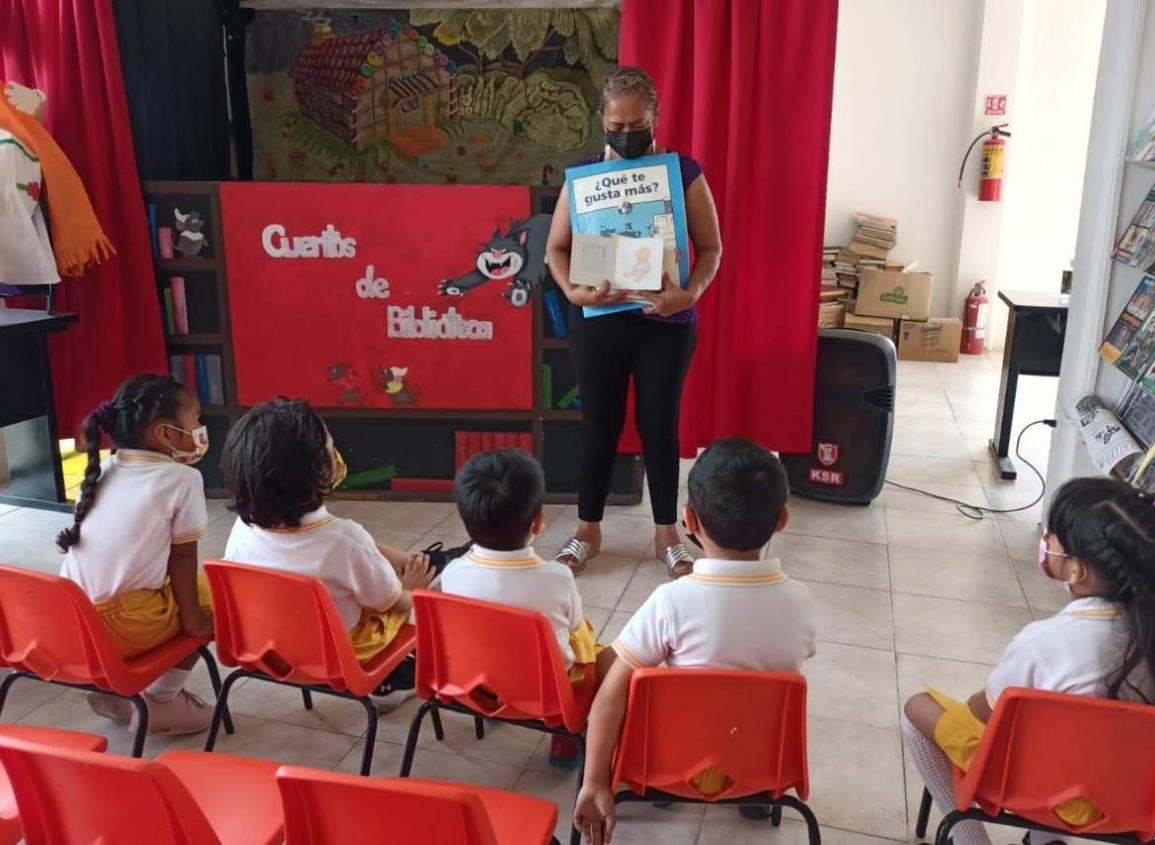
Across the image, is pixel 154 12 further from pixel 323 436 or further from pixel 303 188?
pixel 323 436

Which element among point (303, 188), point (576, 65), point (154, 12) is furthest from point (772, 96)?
point (154, 12)

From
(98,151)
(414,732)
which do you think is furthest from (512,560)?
(98,151)

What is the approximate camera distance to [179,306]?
376 cm

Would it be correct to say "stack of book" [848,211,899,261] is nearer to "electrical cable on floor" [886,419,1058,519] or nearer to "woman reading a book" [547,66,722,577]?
"electrical cable on floor" [886,419,1058,519]

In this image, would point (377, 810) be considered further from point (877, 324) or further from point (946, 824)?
point (877, 324)

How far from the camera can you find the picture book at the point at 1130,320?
9.21 ft

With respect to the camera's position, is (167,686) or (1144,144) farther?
(1144,144)

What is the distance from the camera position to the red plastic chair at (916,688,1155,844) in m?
1.32

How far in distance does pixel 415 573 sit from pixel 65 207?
2.29 metres

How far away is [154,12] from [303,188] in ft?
3.52

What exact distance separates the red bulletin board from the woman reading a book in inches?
24.7

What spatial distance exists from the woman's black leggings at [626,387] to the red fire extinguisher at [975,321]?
4584 millimetres

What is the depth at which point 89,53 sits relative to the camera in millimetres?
3652

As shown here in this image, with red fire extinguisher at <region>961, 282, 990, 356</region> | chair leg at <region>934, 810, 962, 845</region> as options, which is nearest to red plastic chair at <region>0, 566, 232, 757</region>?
chair leg at <region>934, 810, 962, 845</region>
